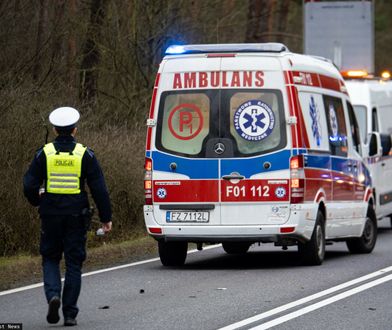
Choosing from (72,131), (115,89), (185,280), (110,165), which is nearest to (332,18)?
(115,89)

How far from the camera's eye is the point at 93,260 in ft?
54.3

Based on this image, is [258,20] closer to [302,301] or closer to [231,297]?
[231,297]

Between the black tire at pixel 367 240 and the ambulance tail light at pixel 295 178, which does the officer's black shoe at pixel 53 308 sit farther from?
the black tire at pixel 367 240

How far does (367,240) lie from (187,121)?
378cm

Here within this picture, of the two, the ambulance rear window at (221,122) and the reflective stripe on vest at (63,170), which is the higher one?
the ambulance rear window at (221,122)

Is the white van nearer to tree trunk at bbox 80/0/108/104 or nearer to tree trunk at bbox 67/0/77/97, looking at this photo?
tree trunk at bbox 80/0/108/104

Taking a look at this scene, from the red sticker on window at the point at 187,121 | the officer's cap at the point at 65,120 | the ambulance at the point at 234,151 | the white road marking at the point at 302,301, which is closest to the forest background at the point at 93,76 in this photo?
the ambulance at the point at 234,151

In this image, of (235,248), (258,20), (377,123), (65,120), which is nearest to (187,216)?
(235,248)

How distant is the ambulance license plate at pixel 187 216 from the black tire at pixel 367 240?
3.14m

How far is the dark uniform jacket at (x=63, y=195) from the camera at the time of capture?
1075cm

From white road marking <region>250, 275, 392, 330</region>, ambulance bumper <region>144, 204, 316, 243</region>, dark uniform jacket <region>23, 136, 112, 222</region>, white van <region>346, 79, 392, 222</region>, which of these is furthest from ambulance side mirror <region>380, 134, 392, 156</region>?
dark uniform jacket <region>23, 136, 112, 222</region>

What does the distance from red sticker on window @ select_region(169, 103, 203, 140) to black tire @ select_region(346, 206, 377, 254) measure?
3351 millimetres

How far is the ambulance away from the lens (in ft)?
49.8

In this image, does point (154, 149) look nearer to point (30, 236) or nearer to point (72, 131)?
point (30, 236)
